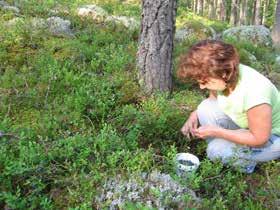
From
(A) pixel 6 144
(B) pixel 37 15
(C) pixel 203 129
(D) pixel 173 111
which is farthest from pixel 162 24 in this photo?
(B) pixel 37 15

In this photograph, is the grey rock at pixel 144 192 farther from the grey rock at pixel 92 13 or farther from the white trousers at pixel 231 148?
the grey rock at pixel 92 13

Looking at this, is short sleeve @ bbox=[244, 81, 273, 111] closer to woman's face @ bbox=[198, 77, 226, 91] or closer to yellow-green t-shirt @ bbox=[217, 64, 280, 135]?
yellow-green t-shirt @ bbox=[217, 64, 280, 135]

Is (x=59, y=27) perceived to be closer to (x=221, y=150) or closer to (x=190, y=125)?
(x=190, y=125)

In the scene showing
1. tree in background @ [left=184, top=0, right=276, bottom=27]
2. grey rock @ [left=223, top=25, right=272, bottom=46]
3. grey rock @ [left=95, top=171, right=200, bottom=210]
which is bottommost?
tree in background @ [left=184, top=0, right=276, bottom=27]

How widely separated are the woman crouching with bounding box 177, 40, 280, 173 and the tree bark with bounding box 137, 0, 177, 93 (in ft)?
3.92

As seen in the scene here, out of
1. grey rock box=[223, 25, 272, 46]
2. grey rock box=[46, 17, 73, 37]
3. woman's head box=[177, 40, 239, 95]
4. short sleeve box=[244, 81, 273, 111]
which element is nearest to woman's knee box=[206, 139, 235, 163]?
short sleeve box=[244, 81, 273, 111]

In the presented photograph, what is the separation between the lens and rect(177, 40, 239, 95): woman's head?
3.61m

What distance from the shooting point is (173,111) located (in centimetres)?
470

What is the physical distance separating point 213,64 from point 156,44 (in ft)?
5.81

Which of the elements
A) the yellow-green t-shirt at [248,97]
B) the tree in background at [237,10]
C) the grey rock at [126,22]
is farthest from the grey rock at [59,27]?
the tree in background at [237,10]

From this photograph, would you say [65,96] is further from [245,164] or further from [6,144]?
[245,164]

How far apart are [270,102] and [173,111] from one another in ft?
4.32

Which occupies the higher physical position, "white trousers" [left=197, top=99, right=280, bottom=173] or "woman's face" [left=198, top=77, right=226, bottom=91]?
"woman's face" [left=198, top=77, right=226, bottom=91]

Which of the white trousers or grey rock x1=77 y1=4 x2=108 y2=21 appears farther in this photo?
grey rock x1=77 y1=4 x2=108 y2=21
